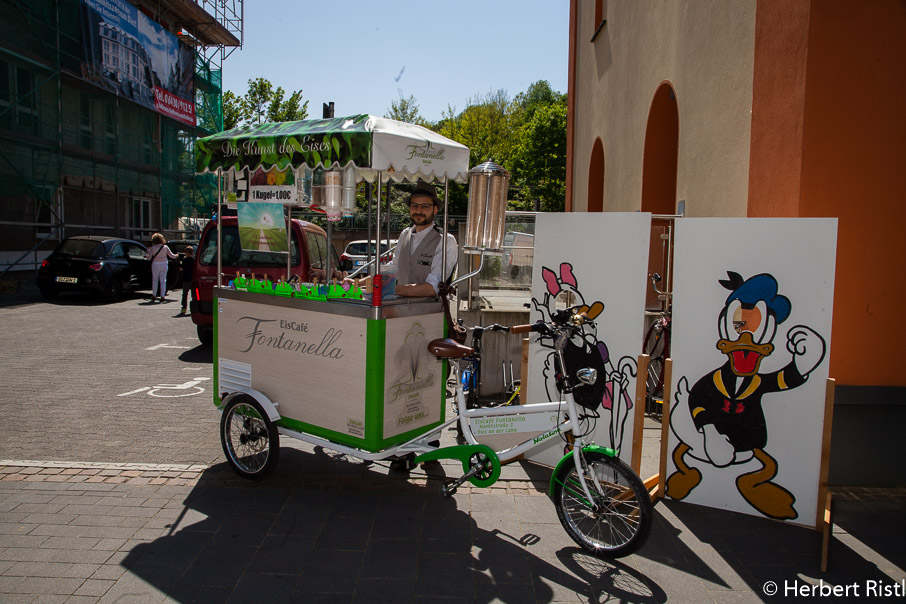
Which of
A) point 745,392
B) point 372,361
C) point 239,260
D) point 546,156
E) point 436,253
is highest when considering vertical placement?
point 546,156

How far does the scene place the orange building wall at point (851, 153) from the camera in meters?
4.42

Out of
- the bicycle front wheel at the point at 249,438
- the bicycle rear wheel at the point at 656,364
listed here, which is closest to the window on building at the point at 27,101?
the bicycle front wheel at the point at 249,438

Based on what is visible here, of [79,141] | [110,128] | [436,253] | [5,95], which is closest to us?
[436,253]

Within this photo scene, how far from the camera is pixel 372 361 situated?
12.8 ft

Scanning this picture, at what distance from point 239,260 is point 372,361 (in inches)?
220

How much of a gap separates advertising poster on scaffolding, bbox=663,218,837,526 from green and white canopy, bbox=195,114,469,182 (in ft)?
5.72

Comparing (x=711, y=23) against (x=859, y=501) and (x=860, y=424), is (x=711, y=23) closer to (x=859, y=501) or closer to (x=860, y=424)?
(x=860, y=424)

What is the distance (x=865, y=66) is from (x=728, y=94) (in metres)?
1.14

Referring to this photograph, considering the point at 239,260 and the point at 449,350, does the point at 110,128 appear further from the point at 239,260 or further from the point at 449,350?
the point at 449,350

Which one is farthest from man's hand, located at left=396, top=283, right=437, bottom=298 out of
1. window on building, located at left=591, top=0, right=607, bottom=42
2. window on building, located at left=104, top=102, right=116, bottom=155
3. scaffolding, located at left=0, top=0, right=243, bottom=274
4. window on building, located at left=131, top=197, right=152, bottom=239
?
window on building, located at left=131, top=197, right=152, bottom=239

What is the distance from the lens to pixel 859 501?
4324 millimetres

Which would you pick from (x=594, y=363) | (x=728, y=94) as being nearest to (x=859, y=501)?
(x=594, y=363)

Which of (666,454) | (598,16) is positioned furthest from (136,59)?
(666,454)

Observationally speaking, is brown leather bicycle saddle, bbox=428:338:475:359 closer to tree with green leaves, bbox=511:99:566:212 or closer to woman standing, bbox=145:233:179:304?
woman standing, bbox=145:233:179:304
